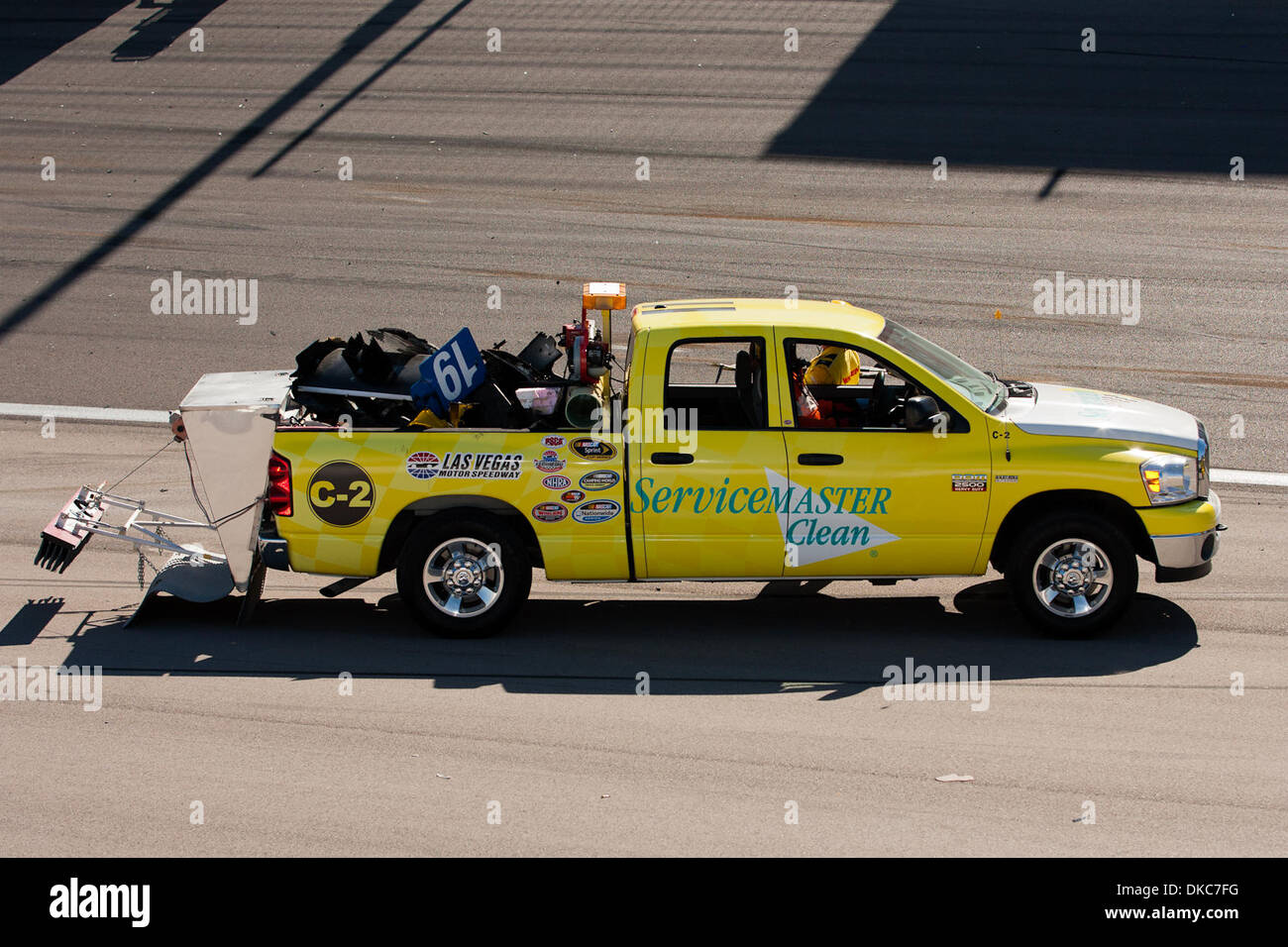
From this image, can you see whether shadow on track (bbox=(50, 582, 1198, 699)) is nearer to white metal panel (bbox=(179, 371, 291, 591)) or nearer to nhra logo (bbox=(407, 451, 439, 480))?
white metal panel (bbox=(179, 371, 291, 591))

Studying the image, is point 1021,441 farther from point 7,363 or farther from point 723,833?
point 7,363

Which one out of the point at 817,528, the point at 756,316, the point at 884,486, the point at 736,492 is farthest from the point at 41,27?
the point at 884,486

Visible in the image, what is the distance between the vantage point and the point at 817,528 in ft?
27.1

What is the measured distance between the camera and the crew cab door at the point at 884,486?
324 inches

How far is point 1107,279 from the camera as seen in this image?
16.2 meters

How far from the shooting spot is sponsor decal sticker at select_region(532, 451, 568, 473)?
829 cm

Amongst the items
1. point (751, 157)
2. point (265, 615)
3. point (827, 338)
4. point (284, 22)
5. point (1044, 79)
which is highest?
point (284, 22)

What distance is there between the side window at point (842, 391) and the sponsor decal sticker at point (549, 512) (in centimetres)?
153

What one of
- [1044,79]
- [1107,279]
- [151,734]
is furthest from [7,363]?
[1044,79]

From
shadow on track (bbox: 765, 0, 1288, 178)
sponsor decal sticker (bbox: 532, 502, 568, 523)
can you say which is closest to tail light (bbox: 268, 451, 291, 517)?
sponsor decal sticker (bbox: 532, 502, 568, 523)

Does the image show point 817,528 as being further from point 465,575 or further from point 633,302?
point 633,302

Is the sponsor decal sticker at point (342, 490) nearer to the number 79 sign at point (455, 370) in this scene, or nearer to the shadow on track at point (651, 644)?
the number 79 sign at point (455, 370)

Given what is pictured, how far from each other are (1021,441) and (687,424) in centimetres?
202

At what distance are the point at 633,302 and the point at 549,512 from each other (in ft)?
25.7
